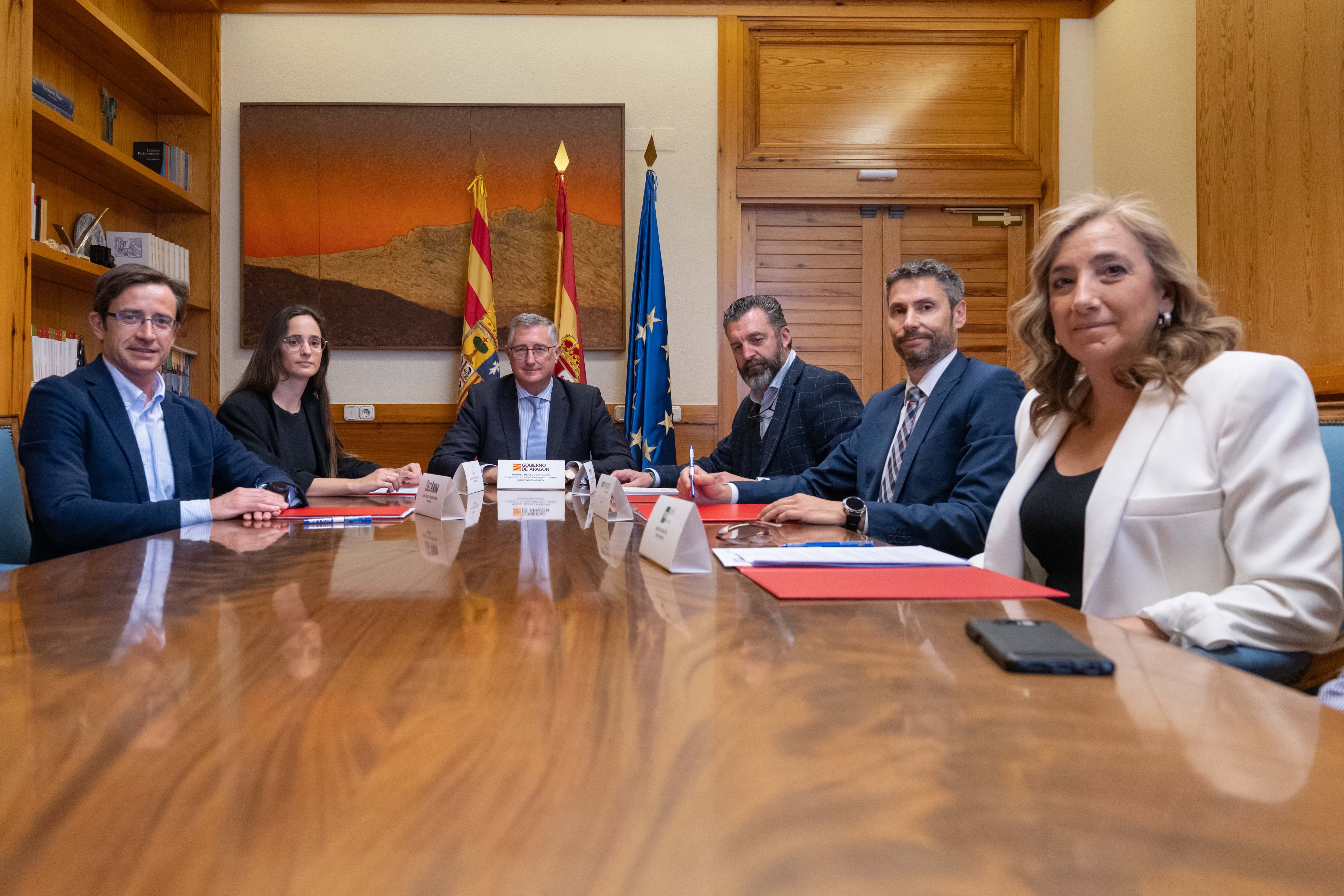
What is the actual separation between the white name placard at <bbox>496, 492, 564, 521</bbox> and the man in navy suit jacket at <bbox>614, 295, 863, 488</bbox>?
1.20 ft

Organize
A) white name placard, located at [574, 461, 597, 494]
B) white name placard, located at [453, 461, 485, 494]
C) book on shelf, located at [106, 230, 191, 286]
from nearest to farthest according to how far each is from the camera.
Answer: white name placard, located at [453, 461, 485, 494] < white name placard, located at [574, 461, 597, 494] < book on shelf, located at [106, 230, 191, 286]

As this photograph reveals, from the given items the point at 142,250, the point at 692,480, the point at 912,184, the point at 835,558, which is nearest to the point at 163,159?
the point at 142,250

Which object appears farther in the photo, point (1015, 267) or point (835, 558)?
point (1015, 267)

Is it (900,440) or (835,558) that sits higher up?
(900,440)

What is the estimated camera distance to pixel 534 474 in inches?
120

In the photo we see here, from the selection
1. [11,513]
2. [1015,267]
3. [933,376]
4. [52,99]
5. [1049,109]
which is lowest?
[11,513]

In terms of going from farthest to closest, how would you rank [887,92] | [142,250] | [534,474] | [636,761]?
1. [887,92]
2. [142,250]
3. [534,474]
4. [636,761]

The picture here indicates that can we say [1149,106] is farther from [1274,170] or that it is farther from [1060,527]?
[1060,527]

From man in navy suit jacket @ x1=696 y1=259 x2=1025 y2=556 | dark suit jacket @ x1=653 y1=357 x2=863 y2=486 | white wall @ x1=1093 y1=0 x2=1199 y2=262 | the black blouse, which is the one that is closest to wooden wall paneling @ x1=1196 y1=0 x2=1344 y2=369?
white wall @ x1=1093 y1=0 x2=1199 y2=262

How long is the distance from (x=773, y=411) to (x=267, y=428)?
1.92 m

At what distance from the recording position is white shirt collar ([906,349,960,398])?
2348 millimetres

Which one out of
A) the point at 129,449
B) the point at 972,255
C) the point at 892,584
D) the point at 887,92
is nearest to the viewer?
the point at 892,584

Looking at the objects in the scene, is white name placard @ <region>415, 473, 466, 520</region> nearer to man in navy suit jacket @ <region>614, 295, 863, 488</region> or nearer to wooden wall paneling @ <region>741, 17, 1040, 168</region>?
man in navy suit jacket @ <region>614, 295, 863, 488</region>

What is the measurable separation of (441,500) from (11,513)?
1.40 metres
